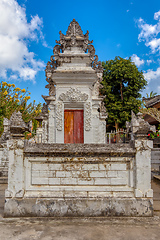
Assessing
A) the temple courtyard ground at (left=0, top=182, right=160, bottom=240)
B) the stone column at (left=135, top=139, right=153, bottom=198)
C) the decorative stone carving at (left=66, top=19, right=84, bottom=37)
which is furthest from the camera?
the decorative stone carving at (left=66, top=19, right=84, bottom=37)

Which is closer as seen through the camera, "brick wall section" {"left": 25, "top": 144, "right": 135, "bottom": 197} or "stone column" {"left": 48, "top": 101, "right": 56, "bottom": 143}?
"brick wall section" {"left": 25, "top": 144, "right": 135, "bottom": 197}

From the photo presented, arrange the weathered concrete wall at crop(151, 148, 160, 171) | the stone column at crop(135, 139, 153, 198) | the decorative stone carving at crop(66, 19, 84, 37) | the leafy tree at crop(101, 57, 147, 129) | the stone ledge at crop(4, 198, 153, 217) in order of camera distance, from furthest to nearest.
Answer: the leafy tree at crop(101, 57, 147, 129), the decorative stone carving at crop(66, 19, 84, 37), the weathered concrete wall at crop(151, 148, 160, 171), the stone column at crop(135, 139, 153, 198), the stone ledge at crop(4, 198, 153, 217)

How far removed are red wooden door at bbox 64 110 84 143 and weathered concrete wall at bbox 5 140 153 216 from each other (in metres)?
6.67

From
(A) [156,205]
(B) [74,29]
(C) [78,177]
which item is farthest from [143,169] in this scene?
(B) [74,29]

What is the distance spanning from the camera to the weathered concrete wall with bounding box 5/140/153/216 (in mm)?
4805

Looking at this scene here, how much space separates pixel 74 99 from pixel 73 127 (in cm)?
174

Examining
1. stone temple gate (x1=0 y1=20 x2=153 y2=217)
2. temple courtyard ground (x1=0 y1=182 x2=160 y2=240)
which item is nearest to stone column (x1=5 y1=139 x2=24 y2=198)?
stone temple gate (x1=0 y1=20 x2=153 y2=217)

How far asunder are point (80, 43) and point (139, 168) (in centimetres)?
969

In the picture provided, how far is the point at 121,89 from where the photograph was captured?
26906 millimetres

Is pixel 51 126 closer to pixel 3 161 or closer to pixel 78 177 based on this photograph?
pixel 3 161

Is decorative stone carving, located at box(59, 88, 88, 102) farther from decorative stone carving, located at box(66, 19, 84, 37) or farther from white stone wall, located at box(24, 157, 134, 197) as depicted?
white stone wall, located at box(24, 157, 134, 197)

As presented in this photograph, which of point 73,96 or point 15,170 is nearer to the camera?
point 15,170

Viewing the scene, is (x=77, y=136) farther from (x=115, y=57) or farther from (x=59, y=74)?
(x=115, y=57)

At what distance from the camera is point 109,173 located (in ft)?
16.5
